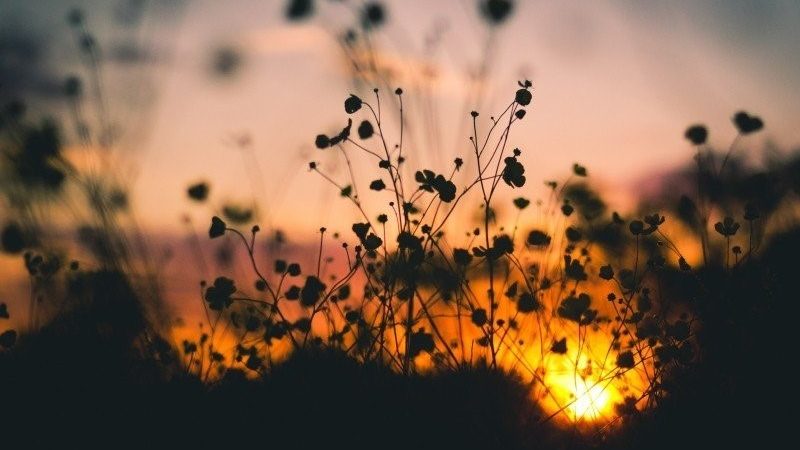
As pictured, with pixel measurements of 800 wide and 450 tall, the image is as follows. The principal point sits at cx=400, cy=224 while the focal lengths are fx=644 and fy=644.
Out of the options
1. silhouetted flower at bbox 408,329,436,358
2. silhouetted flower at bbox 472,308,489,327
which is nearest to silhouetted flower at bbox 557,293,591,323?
silhouetted flower at bbox 472,308,489,327

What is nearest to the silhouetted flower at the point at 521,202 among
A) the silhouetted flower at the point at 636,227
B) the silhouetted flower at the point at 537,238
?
the silhouetted flower at the point at 537,238

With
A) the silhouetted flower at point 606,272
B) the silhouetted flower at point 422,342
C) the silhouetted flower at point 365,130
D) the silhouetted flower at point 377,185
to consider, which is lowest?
the silhouetted flower at point 422,342

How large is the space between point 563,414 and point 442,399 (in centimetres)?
95

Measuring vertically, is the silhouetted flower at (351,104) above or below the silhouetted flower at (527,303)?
above

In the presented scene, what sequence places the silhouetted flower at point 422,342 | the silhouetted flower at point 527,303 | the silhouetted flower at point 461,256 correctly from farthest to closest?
the silhouetted flower at point 527,303 → the silhouetted flower at point 461,256 → the silhouetted flower at point 422,342


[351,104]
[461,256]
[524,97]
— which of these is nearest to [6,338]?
[351,104]

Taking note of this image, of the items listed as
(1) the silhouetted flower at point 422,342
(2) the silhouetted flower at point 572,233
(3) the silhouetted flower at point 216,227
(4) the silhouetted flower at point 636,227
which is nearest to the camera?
(3) the silhouetted flower at point 216,227

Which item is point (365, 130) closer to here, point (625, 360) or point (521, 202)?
Result: point (521, 202)

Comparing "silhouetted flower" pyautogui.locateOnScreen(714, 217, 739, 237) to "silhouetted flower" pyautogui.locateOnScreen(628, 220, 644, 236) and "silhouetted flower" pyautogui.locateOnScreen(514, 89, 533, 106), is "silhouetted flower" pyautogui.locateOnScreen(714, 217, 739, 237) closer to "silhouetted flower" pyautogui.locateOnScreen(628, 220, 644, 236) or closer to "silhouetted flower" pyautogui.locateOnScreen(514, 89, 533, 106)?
"silhouetted flower" pyautogui.locateOnScreen(628, 220, 644, 236)

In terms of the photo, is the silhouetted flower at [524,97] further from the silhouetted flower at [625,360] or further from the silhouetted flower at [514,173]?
the silhouetted flower at [625,360]

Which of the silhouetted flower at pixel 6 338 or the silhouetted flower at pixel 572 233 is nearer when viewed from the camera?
the silhouetted flower at pixel 6 338

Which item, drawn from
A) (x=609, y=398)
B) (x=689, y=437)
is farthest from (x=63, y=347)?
(x=689, y=437)

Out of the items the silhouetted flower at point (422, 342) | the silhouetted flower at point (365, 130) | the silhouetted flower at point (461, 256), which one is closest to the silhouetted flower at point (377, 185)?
the silhouetted flower at point (365, 130)

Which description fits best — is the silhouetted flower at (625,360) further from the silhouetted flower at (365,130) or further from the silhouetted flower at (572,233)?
the silhouetted flower at (365,130)
